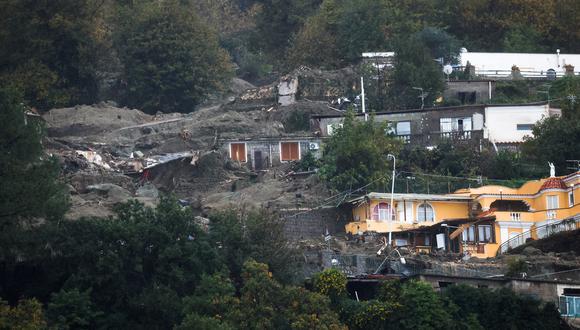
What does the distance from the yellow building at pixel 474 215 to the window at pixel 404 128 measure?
578 centimetres

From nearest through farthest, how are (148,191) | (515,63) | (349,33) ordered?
(148,191), (515,63), (349,33)

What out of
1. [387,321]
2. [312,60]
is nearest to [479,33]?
[312,60]

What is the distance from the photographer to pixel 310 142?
221 feet

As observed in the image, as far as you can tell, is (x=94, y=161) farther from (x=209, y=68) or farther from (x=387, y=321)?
(x=387, y=321)

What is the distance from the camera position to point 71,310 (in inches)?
2056

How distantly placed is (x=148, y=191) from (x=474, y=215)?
381 inches

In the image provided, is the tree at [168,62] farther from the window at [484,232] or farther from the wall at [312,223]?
the window at [484,232]

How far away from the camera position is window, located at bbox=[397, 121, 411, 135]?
226ft

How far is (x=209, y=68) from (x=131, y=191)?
12.3 m

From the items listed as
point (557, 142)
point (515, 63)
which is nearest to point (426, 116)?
point (557, 142)

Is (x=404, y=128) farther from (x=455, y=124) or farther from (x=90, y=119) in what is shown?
(x=90, y=119)

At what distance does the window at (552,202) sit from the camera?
6194 centimetres

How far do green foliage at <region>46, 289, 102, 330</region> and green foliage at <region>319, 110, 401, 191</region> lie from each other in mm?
12506

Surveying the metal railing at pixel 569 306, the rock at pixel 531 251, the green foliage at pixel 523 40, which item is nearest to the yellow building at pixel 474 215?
the rock at pixel 531 251
